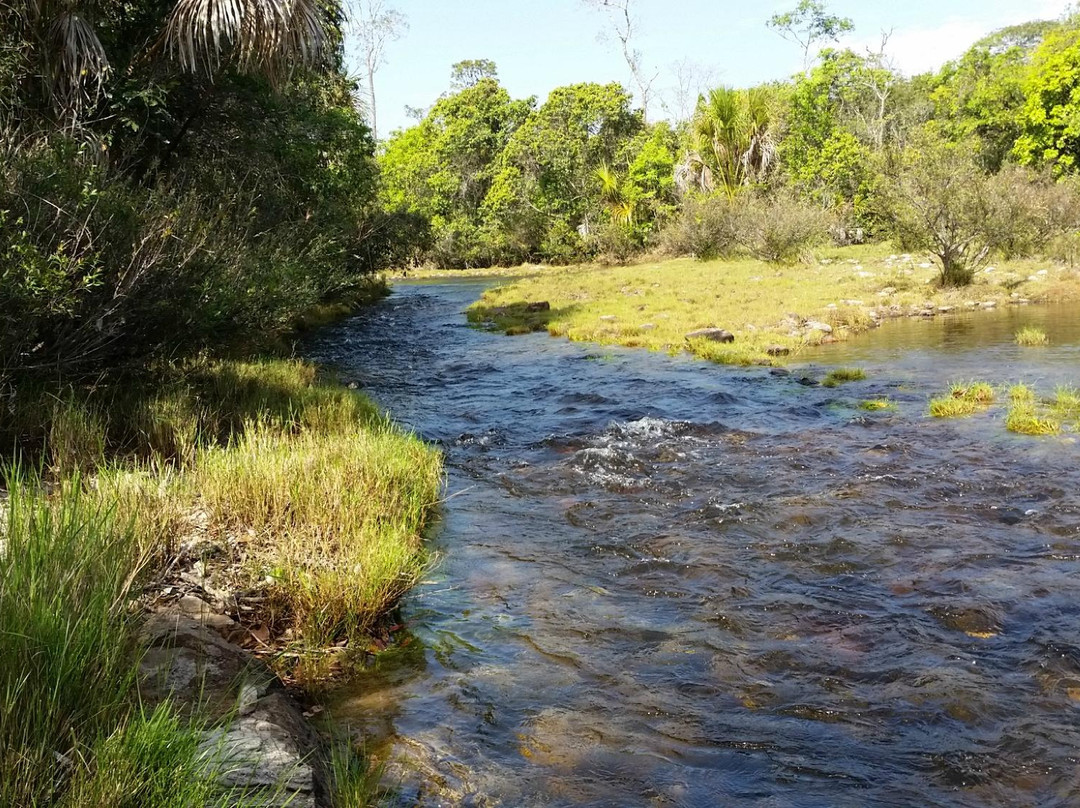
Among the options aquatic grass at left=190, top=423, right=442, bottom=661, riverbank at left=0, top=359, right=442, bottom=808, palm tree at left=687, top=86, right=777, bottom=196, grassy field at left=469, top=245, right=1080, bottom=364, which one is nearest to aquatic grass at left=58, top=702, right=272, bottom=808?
riverbank at left=0, top=359, right=442, bottom=808

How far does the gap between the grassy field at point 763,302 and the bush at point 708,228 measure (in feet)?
20.5

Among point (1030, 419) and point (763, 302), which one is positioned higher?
point (763, 302)

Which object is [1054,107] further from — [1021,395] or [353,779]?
[353,779]

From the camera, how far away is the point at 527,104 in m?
59.8

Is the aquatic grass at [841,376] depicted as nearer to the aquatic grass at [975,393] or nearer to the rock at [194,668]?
the aquatic grass at [975,393]

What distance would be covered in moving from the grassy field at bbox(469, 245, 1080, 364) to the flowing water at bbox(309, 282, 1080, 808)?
740 cm

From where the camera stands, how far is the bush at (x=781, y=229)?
Answer: 33.0m

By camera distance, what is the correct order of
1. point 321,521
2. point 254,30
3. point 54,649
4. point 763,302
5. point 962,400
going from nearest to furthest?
1. point 54,649
2. point 321,521
3. point 254,30
4. point 962,400
5. point 763,302

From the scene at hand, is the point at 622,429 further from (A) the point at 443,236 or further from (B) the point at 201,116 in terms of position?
(A) the point at 443,236

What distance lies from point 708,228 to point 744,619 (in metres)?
36.3

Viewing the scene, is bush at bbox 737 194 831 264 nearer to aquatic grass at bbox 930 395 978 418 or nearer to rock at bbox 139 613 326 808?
aquatic grass at bbox 930 395 978 418

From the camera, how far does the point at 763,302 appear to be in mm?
23266

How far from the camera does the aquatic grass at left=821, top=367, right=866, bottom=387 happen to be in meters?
14.0

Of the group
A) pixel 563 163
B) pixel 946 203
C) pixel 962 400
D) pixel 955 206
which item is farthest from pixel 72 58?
pixel 563 163
